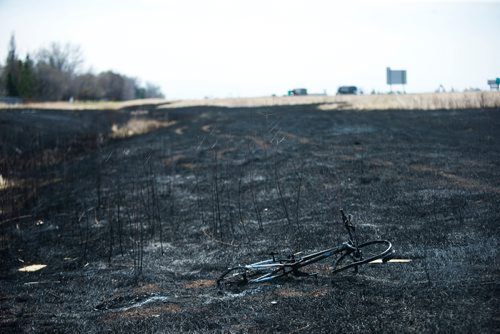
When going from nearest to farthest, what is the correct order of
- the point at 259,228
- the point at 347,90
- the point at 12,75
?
1. the point at 259,228
2. the point at 347,90
3. the point at 12,75

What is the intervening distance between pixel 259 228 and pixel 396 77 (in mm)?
30046

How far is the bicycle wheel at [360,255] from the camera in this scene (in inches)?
245

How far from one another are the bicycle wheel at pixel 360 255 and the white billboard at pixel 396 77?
30331 mm

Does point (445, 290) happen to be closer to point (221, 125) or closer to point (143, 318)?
point (143, 318)

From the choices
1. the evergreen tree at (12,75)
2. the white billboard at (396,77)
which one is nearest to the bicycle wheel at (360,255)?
the white billboard at (396,77)

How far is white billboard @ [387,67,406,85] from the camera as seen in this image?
36750 mm

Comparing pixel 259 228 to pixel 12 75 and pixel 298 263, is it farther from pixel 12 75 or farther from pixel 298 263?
pixel 12 75

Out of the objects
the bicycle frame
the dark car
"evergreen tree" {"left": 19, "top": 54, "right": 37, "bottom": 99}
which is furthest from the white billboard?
"evergreen tree" {"left": 19, "top": 54, "right": 37, "bottom": 99}

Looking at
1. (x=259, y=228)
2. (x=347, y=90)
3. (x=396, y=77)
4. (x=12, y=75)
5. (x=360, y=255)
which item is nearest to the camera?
(x=360, y=255)

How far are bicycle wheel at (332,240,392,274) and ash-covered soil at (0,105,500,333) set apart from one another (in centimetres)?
21

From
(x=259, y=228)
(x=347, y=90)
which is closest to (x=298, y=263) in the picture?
(x=259, y=228)

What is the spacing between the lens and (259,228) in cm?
966

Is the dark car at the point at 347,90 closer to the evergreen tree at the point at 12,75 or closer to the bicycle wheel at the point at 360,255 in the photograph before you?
the evergreen tree at the point at 12,75

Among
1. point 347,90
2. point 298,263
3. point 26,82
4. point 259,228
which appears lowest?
point 259,228
